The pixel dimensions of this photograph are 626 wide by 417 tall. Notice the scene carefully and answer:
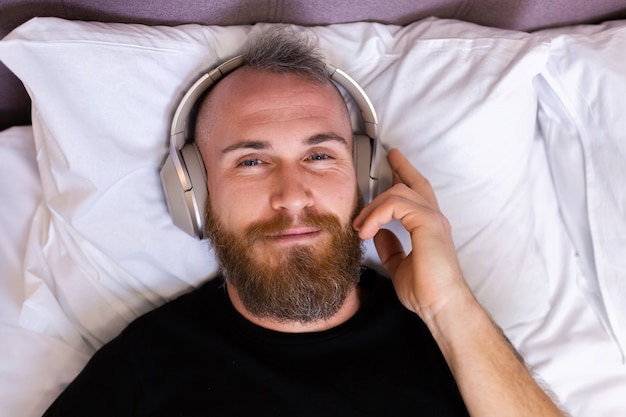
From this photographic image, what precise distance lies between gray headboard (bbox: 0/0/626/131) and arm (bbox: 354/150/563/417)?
48 cm

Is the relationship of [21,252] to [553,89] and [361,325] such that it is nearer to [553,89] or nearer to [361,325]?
[361,325]

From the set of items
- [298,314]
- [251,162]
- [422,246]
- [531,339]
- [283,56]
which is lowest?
[531,339]

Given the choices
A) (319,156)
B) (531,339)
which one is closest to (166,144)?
(319,156)

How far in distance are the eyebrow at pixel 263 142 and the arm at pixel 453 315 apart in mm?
151

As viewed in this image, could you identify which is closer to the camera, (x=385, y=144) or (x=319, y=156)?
(x=319, y=156)

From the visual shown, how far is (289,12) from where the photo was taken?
1.33 metres

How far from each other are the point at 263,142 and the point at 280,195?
113 millimetres

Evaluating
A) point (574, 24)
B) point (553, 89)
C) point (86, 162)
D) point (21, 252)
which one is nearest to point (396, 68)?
point (553, 89)

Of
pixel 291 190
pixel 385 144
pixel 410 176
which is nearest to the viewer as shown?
pixel 291 190

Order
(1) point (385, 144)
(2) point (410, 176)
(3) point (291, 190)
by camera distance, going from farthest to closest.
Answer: (1) point (385, 144) < (2) point (410, 176) < (3) point (291, 190)

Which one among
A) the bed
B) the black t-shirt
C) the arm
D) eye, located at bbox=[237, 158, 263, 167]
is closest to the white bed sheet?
the bed

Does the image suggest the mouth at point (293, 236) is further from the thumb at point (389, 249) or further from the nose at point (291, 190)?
the thumb at point (389, 249)

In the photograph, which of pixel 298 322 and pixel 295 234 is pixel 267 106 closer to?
pixel 295 234

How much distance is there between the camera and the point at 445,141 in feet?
4.23
